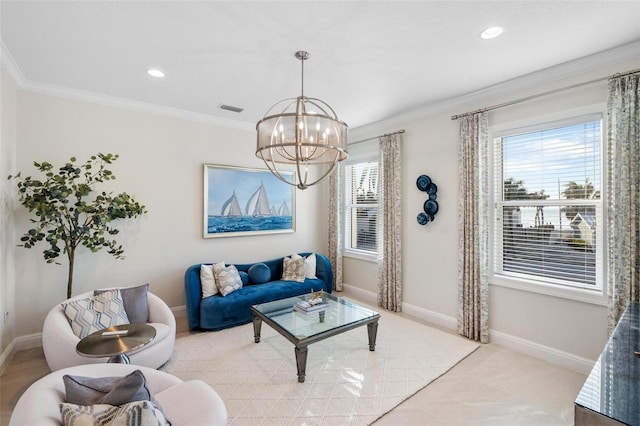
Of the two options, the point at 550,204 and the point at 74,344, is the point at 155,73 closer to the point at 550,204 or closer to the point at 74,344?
the point at 74,344

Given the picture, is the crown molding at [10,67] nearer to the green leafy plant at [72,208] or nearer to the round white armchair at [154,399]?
the green leafy plant at [72,208]

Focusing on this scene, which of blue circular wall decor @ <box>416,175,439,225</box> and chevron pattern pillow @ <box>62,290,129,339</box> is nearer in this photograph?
chevron pattern pillow @ <box>62,290,129,339</box>

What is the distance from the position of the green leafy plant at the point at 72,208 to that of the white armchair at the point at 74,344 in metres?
0.67

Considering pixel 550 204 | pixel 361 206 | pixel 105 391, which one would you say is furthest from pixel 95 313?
pixel 550 204

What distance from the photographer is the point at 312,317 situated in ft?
9.93

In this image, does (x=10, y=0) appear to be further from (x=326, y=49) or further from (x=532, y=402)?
(x=532, y=402)

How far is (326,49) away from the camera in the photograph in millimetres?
2475

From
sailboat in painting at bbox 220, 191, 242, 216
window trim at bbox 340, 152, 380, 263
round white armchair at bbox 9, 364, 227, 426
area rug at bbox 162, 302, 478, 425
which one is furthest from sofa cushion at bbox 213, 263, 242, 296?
window trim at bbox 340, 152, 380, 263

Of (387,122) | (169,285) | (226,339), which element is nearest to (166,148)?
(169,285)

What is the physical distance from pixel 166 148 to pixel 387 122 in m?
3.26

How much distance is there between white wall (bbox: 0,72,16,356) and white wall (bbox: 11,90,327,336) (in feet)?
0.36

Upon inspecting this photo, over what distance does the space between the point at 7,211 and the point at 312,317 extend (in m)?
3.25

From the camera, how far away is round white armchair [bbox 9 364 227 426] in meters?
1.29

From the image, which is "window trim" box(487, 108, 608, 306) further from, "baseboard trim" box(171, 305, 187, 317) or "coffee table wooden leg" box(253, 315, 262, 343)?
"baseboard trim" box(171, 305, 187, 317)
